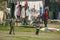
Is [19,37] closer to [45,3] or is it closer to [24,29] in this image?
[24,29]

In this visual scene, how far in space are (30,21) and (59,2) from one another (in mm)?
3262

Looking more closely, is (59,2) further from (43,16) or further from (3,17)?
(3,17)

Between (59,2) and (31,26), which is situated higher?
(59,2)

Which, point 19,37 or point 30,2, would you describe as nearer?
point 19,37

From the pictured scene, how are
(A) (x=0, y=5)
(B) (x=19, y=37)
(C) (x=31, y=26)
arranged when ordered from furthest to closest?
(C) (x=31, y=26) → (A) (x=0, y=5) → (B) (x=19, y=37)

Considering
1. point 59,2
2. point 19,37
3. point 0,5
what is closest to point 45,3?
point 59,2

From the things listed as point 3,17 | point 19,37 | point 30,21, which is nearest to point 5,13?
point 3,17

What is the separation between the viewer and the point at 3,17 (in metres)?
29.1

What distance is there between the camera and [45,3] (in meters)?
29.5

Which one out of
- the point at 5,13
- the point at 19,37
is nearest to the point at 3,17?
the point at 5,13

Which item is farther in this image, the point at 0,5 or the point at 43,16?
the point at 43,16

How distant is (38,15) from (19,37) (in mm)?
6951

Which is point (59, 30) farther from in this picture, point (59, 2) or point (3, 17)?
point (3, 17)

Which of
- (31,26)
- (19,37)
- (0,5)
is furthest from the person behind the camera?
(31,26)
